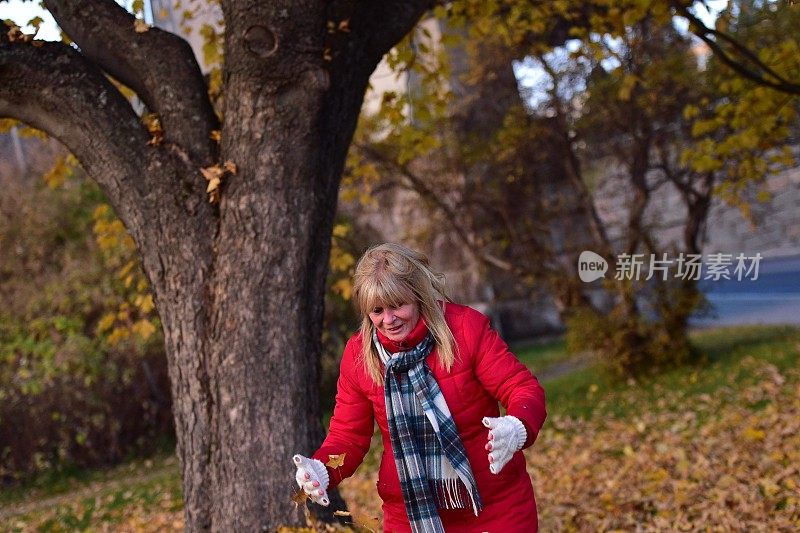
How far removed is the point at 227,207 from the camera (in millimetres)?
4242

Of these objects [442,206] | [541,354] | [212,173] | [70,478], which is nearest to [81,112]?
[212,173]

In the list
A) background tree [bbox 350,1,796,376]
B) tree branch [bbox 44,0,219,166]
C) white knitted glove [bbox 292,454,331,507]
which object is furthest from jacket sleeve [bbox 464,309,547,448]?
background tree [bbox 350,1,796,376]

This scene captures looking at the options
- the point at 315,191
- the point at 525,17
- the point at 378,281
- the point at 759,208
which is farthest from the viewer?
the point at 759,208

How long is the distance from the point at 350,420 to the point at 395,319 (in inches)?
16.5

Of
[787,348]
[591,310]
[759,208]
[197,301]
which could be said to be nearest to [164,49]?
[197,301]

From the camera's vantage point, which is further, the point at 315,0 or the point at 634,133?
the point at 634,133

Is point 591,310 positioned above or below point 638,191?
below

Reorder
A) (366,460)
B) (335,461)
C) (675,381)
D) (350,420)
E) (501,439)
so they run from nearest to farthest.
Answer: (501,439) < (335,461) < (350,420) < (366,460) < (675,381)

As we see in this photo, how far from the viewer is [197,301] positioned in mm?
4211

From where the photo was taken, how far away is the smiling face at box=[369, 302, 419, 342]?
110 inches

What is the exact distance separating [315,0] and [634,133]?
7.42 metres

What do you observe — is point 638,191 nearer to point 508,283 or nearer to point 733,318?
point 508,283

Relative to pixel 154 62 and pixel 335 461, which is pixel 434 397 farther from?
pixel 154 62

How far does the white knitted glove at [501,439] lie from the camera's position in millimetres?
2506
